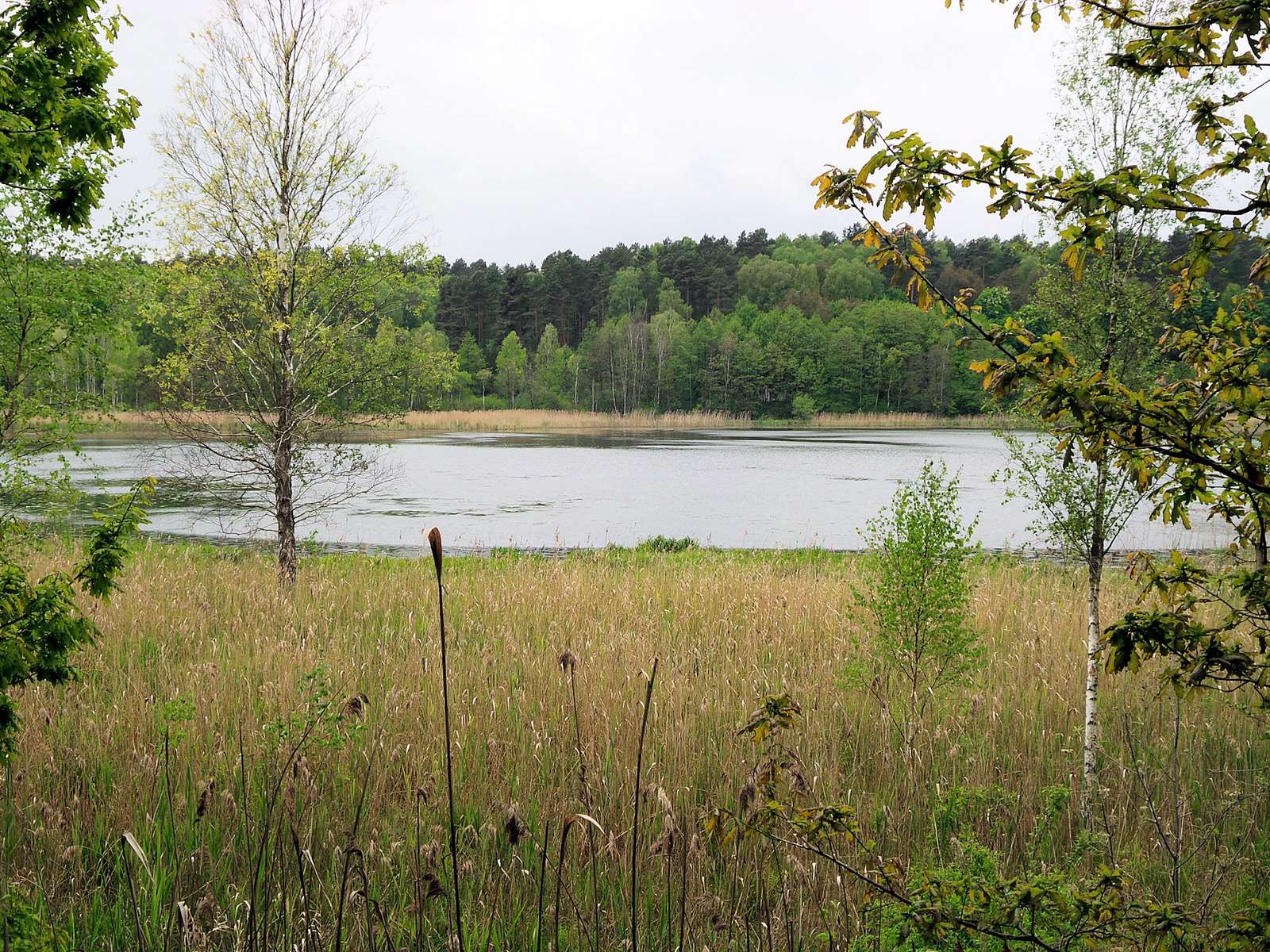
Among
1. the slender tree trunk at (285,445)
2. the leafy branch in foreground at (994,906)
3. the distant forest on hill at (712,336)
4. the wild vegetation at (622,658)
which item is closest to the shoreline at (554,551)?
the wild vegetation at (622,658)

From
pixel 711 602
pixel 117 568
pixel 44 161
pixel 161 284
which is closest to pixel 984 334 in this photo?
pixel 117 568

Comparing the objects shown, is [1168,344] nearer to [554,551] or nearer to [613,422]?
[554,551]

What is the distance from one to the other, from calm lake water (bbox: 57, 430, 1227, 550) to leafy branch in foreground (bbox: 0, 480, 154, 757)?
5.83 metres

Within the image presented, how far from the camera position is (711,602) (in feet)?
26.0

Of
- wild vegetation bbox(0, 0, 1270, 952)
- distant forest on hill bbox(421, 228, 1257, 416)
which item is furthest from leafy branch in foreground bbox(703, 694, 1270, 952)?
distant forest on hill bbox(421, 228, 1257, 416)

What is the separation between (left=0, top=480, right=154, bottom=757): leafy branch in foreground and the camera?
248 cm

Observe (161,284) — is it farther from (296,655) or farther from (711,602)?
(711,602)

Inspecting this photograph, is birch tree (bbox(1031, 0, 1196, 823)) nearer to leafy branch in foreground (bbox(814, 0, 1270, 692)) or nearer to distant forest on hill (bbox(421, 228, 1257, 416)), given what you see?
leafy branch in foreground (bbox(814, 0, 1270, 692))

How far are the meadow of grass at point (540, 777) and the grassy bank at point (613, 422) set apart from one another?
4625 centimetres

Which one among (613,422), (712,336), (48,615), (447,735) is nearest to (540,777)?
(48,615)

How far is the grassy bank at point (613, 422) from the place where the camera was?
198 ft

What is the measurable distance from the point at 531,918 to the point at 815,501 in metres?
20.1

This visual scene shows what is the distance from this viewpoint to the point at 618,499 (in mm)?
22766

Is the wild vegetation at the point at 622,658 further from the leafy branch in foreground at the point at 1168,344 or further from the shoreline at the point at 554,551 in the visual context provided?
the shoreline at the point at 554,551
